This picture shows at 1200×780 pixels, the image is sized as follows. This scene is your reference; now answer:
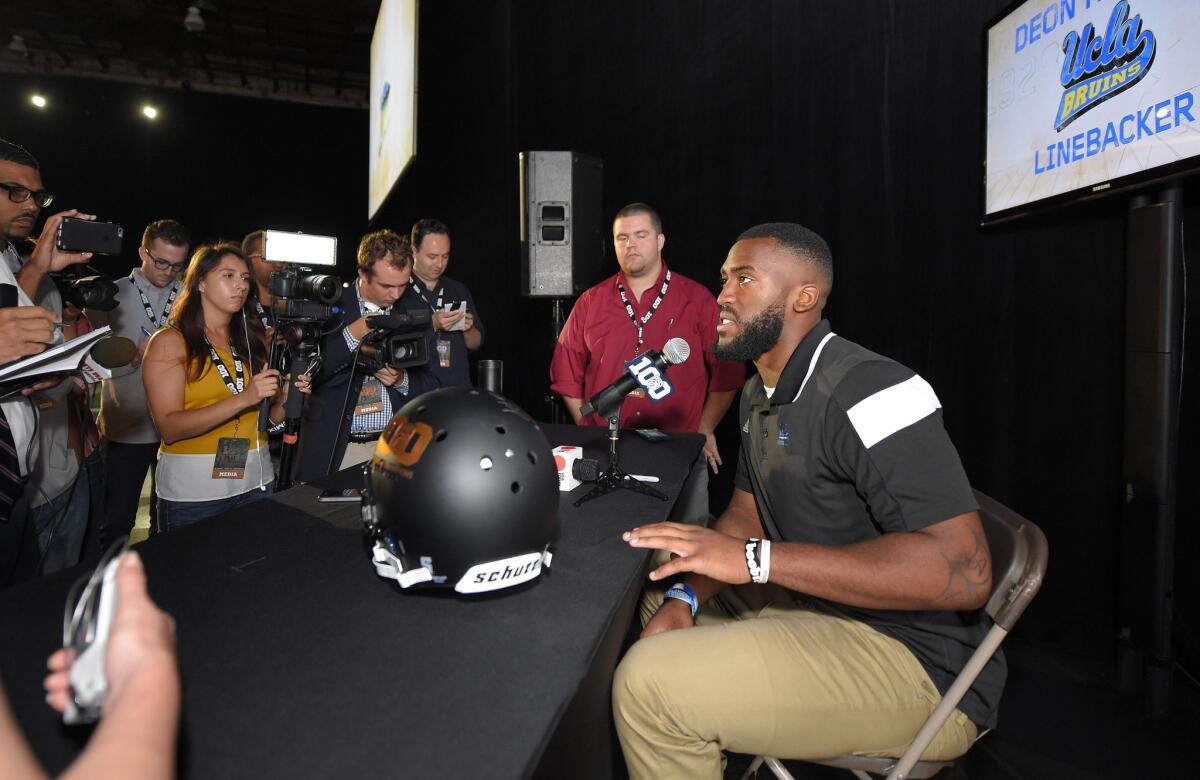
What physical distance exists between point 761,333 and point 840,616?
71cm

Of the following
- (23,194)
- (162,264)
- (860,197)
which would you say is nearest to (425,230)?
(162,264)

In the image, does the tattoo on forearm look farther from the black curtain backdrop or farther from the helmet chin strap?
the black curtain backdrop

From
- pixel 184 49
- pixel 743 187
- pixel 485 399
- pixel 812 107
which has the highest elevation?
pixel 184 49

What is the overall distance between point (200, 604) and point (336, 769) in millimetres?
489

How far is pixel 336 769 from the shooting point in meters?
0.62

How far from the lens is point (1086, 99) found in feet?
7.26

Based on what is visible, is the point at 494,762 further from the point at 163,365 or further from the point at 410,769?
the point at 163,365

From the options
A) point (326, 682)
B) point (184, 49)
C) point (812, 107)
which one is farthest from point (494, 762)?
point (184, 49)

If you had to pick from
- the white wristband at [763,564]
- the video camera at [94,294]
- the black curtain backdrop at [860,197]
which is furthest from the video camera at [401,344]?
the black curtain backdrop at [860,197]

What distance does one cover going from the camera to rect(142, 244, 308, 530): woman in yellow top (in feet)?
6.81

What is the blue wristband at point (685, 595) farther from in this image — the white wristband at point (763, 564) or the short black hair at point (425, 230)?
the short black hair at point (425, 230)

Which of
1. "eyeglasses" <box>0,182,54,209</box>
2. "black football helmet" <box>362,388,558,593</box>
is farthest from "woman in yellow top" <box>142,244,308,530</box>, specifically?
"black football helmet" <box>362,388,558,593</box>

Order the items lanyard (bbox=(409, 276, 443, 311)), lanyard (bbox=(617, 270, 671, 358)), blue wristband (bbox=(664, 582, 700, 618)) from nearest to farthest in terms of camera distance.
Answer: blue wristband (bbox=(664, 582, 700, 618)) → lanyard (bbox=(617, 270, 671, 358)) → lanyard (bbox=(409, 276, 443, 311))

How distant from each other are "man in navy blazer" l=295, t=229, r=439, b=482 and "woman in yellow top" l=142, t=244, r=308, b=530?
0.25 metres
